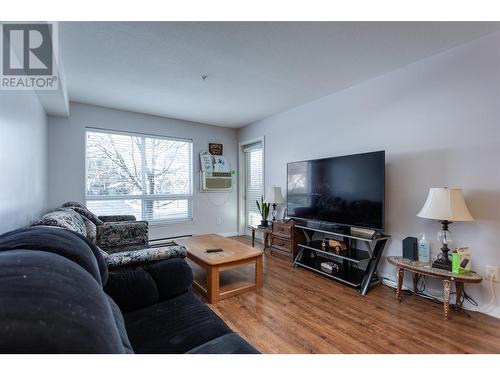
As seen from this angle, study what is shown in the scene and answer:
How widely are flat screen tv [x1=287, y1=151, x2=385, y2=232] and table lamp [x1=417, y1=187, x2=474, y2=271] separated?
432 mm

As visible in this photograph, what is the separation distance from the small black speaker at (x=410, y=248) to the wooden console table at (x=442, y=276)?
0.26ft

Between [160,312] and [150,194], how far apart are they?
10.6ft

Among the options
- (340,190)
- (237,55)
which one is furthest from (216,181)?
(237,55)

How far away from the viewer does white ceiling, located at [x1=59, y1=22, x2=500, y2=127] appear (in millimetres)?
1863

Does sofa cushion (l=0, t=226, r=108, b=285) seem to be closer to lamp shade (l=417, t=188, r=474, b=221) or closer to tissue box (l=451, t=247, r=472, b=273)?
lamp shade (l=417, t=188, r=474, b=221)

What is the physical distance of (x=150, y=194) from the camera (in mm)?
4246

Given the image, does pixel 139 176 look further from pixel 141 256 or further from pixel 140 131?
pixel 141 256

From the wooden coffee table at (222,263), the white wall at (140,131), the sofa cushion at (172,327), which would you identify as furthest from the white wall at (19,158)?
the wooden coffee table at (222,263)

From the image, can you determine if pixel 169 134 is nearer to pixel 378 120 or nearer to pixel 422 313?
pixel 378 120

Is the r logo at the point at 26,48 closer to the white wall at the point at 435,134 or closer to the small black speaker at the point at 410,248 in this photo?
the white wall at the point at 435,134

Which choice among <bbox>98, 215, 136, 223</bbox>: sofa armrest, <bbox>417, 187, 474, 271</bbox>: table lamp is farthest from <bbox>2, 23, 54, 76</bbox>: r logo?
<bbox>417, 187, 474, 271</bbox>: table lamp
